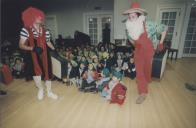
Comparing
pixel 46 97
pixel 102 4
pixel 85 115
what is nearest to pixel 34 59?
pixel 46 97

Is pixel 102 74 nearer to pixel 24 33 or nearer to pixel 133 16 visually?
pixel 133 16

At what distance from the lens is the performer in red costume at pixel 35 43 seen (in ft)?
7.33

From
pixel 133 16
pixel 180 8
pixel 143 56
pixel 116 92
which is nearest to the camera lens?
pixel 133 16

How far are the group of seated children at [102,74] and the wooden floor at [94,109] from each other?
0.15 metres

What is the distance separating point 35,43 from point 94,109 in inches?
51.9

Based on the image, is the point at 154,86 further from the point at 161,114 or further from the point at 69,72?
the point at 69,72

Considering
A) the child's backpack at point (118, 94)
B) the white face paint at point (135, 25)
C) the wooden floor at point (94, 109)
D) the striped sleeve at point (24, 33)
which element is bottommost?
the wooden floor at point (94, 109)

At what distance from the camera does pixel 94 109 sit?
2475 mm

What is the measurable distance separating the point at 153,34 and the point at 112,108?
1415mm

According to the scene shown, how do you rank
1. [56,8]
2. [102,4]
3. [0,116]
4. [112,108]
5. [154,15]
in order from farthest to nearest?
[56,8] < [102,4] < [154,15] < [112,108] < [0,116]

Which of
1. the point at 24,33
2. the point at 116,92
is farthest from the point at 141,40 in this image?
the point at 24,33

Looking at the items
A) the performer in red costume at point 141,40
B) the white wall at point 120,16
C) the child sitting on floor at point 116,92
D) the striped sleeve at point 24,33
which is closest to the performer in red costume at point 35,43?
the striped sleeve at point 24,33

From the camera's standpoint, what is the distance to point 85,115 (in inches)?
91.4

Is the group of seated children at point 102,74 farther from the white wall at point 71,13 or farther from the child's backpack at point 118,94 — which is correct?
the white wall at point 71,13
